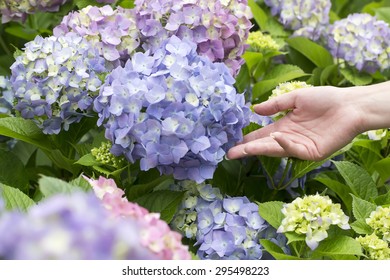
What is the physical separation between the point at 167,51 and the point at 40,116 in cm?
33

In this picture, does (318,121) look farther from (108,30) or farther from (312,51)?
(312,51)

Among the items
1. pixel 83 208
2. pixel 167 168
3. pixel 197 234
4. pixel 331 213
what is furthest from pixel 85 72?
pixel 83 208

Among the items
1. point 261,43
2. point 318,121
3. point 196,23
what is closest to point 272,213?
point 318,121

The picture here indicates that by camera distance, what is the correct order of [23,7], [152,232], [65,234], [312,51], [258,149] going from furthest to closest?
[312,51] < [23,7] < [258,149] < [152,232] < [65,234]

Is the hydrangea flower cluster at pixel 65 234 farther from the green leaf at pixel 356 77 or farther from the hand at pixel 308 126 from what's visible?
the green leaf at pixel 356 77

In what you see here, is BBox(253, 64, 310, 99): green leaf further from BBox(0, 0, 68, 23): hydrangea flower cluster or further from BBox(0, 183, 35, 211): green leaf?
BBox(0, 183, 35, 211): green leaf

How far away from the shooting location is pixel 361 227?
1340 mm

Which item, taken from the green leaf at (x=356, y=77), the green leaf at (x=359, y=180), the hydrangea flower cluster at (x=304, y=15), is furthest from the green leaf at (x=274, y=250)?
the hydrangea flower cluster at (x=304, y=15)

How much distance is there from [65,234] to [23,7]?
54.3 inches

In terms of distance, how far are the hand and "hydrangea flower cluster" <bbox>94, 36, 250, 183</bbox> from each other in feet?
0.39

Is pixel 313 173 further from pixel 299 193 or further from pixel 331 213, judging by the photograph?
pixel 331 213

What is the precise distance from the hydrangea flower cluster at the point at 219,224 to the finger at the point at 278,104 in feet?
0.71

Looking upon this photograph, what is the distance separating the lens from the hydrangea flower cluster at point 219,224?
1310 millimetres

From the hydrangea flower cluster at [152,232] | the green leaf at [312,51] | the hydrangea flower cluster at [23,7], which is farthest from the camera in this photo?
the green leaf at [312,51]
